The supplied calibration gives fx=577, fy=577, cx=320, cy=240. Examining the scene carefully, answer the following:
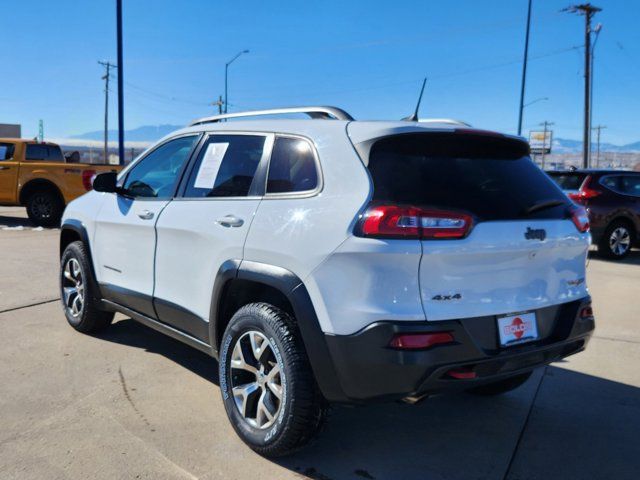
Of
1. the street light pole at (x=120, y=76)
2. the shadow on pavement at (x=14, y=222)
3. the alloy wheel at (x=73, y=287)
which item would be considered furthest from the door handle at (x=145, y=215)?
the street light pole at (x=120, y=76)

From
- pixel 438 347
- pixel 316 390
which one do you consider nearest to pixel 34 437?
pixel 316 390

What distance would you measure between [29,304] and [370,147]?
15.0 feet

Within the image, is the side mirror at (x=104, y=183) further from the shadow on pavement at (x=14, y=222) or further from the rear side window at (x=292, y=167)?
the shadow on pavement at (x=14, y=222)

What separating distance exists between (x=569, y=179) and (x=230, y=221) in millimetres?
8949

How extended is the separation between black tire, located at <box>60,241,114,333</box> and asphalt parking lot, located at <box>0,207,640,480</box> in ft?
0.44

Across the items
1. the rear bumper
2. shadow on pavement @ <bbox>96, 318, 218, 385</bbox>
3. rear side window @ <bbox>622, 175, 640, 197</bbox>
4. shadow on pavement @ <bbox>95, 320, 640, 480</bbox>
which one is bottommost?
shadow on pavement @ <bbox>95, 320, 640, 480</bbox>

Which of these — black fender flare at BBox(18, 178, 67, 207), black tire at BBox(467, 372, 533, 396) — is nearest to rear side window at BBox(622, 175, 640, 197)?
black tire at BBox(467, 372, 533, 396)

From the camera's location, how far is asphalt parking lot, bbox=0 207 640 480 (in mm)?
2926

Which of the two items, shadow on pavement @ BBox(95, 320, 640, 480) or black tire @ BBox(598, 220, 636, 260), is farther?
black tire @ BBox(598, 220, 636, 260)

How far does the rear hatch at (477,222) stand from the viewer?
2.51m

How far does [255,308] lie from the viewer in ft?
9.83

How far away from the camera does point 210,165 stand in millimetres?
3592

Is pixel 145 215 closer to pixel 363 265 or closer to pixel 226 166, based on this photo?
pixel 226 166

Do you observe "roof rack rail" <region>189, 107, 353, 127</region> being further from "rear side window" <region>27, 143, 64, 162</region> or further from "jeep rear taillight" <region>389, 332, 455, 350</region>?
"rear side window" <region>27, 143, 64, 162</region>
